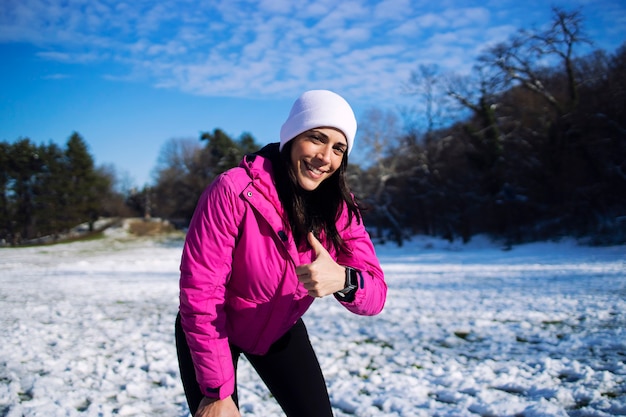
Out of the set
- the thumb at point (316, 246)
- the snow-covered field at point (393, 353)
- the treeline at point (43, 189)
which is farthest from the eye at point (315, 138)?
the treeline at point (43, 189)

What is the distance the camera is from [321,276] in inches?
58.3

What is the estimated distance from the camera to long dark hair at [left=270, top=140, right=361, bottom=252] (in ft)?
5.57

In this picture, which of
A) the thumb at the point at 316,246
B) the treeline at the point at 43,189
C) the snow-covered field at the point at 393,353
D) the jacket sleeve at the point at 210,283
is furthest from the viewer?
the treeline at the point at 43,189

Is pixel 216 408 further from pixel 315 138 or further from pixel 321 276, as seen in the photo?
pixel 315 138

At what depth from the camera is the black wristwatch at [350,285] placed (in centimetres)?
163

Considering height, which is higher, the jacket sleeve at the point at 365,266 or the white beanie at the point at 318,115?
the white beanie at the point at 318,115

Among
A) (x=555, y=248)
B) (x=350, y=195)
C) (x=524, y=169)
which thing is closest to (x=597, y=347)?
(x=350, y=195)

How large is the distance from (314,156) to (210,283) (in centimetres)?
68

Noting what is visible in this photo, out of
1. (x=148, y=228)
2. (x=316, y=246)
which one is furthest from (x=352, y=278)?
(x=148, y=228)

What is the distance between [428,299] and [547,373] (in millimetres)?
4092

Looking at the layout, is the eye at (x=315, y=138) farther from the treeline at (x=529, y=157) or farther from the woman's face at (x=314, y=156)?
the treeline at (x=529, y=157)

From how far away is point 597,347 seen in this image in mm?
4516

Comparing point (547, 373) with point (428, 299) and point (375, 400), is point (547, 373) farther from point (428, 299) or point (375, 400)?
point (428, 299)

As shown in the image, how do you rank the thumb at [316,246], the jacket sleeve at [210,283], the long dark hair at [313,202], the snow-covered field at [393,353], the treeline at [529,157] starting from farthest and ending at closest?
the treeline at [529,157] → the snow-covered field at [393,353] → the long dark hair at [313,202] → the thumb at [316,246] → the jacket sleeve at [210,283]
